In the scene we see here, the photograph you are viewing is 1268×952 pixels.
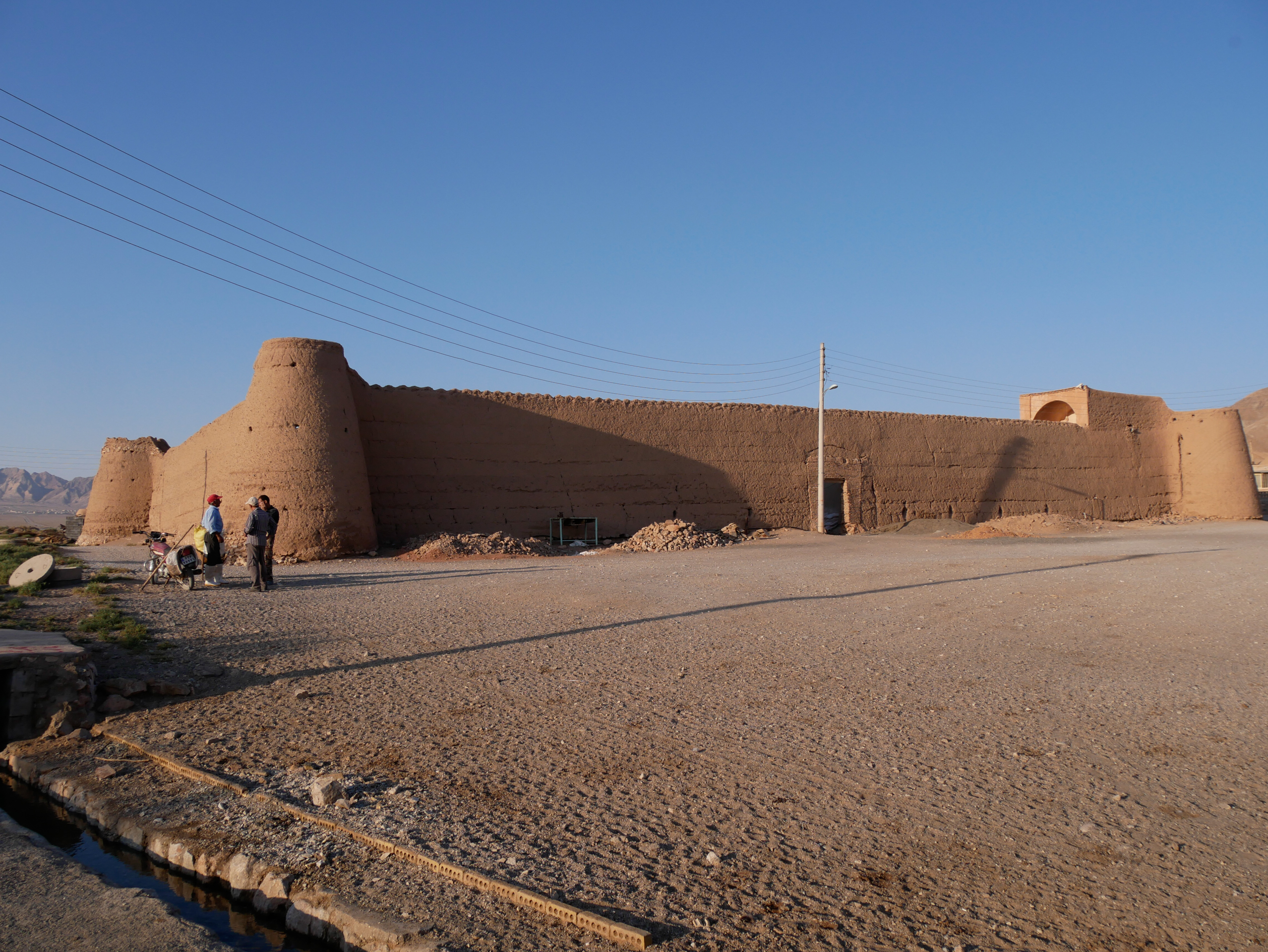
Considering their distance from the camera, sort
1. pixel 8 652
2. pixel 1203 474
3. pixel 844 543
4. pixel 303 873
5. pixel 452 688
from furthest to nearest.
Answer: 1. pixel 1203 474
2. pixel 844 543
3. pixel 452 688
4. pixel 8 652
5. pixel 303 873

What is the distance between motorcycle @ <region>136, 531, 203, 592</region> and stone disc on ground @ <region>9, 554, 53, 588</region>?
3.81 feet

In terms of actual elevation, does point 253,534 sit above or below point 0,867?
above

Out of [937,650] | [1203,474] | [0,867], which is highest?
[1203,474]

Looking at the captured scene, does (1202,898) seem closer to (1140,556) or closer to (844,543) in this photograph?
(1140,556)

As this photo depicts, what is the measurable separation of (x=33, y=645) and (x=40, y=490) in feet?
656

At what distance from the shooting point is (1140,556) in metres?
14.3

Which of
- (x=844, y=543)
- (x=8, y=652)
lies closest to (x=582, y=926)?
(x=8, y=652)

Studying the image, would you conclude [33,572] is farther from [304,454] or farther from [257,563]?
[304,454]

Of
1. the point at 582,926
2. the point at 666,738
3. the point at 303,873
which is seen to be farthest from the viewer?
the point at 666,738

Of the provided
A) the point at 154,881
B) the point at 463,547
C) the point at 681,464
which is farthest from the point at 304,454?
the point at 154,881

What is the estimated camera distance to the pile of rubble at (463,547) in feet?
54.7

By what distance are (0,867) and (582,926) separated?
2612 millimetres

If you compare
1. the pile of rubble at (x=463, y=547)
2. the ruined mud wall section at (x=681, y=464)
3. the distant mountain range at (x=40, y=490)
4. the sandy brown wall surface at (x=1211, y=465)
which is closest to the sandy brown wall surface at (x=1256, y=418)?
the sandy brown wall surface at (x=1211, y=465)

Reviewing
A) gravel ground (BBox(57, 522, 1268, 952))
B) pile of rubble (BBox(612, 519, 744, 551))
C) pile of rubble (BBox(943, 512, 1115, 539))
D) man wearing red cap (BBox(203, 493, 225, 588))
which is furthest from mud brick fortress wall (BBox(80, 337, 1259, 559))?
gravel ground (BBox(57, 522, 1268, 952))
